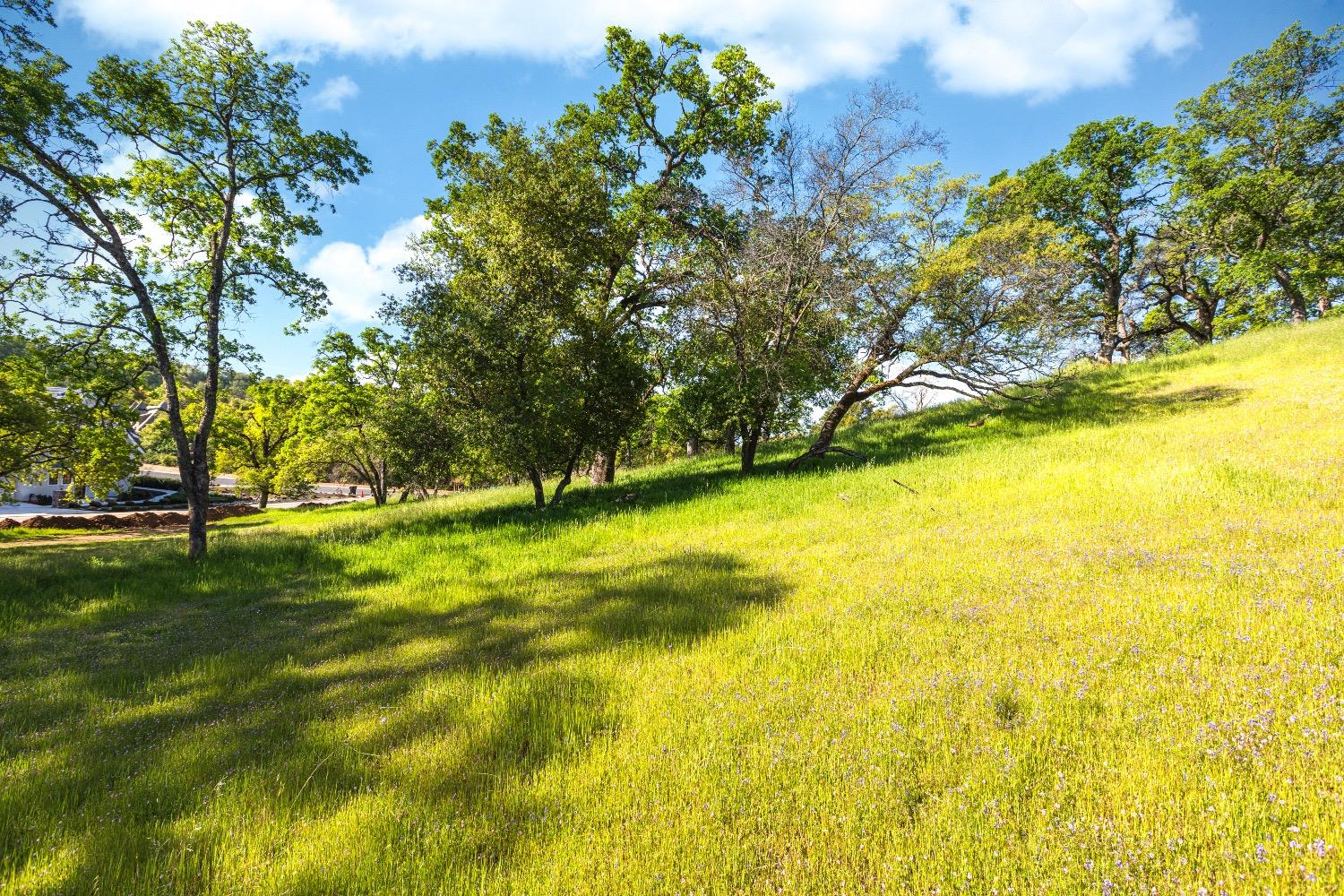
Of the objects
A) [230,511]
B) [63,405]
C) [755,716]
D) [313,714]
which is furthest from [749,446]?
[230,511]

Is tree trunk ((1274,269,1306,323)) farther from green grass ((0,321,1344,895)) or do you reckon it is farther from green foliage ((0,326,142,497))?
green foliage ((0,326,142,497))

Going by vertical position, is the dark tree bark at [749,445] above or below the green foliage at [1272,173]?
below

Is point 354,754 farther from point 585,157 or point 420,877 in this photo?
point 585,157

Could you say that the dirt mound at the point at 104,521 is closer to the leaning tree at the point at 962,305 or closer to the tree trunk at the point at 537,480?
the tree trunk at the point at 537,480

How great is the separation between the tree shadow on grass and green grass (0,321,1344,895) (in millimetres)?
32

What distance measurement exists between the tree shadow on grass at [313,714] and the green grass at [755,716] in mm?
32

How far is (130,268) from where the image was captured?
12.1 metres

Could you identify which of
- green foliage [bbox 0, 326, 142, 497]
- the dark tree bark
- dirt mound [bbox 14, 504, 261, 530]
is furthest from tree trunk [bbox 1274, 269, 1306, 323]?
dirt mound [bbox 14, 504, 261, 530]

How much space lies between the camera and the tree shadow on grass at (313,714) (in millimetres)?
2812

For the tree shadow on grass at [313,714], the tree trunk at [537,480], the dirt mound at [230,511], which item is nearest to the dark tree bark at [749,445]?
the tree trunk at [537,480]

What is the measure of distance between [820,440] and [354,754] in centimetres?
1535

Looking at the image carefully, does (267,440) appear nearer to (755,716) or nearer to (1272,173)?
(755,716)

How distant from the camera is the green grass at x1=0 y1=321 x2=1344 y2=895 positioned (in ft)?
8.19

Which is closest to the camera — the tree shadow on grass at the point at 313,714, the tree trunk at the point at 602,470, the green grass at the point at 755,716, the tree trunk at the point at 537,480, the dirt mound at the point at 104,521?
the green grass at the point at 755,716
